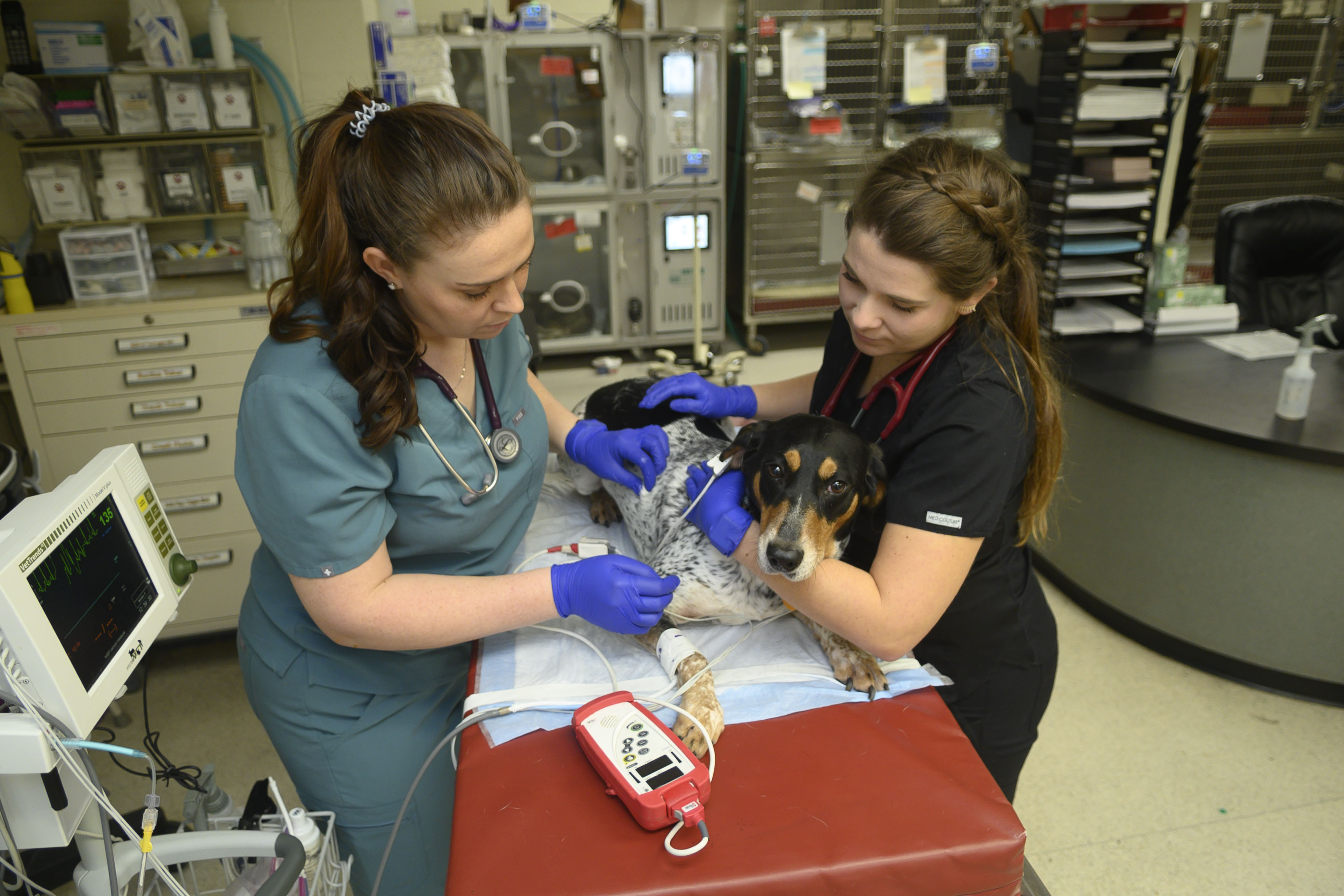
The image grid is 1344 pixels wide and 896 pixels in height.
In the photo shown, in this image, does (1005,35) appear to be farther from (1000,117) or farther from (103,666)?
(103,666)

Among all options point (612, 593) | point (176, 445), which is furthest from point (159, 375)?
point (612, 593)

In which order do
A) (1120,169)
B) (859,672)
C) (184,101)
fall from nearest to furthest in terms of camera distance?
(859,672), (184,101), (1120,169)

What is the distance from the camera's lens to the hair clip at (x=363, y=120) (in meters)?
1.07

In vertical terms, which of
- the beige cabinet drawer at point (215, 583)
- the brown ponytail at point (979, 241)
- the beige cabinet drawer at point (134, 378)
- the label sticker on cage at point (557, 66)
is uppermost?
the label sticker on cage at point (557, 66)

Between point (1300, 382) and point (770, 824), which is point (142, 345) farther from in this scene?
point (1300, 382)

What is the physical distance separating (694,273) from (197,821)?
4091mm

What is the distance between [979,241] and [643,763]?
2.84ft

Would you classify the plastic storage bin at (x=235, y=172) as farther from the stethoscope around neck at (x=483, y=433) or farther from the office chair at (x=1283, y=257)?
the office chair at (x=1283, y=257)

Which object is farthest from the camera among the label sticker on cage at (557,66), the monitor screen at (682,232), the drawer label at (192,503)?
the monitor screen at (682,232)

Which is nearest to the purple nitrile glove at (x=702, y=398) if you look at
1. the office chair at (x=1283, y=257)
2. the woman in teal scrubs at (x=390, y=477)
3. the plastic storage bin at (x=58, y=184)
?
the woman in teal scrubs at (x=390, y=477)

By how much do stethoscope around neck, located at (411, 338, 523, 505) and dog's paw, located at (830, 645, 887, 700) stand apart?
1.94 feet

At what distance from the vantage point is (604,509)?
1824 millimetres

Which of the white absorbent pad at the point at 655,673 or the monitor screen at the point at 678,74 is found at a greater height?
the monitor screen at the point at 678,74

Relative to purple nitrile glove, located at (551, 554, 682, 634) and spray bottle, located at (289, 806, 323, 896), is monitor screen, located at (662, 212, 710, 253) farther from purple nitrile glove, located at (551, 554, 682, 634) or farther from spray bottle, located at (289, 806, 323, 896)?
spray bottle, located at (289, 806, 323, 896)
